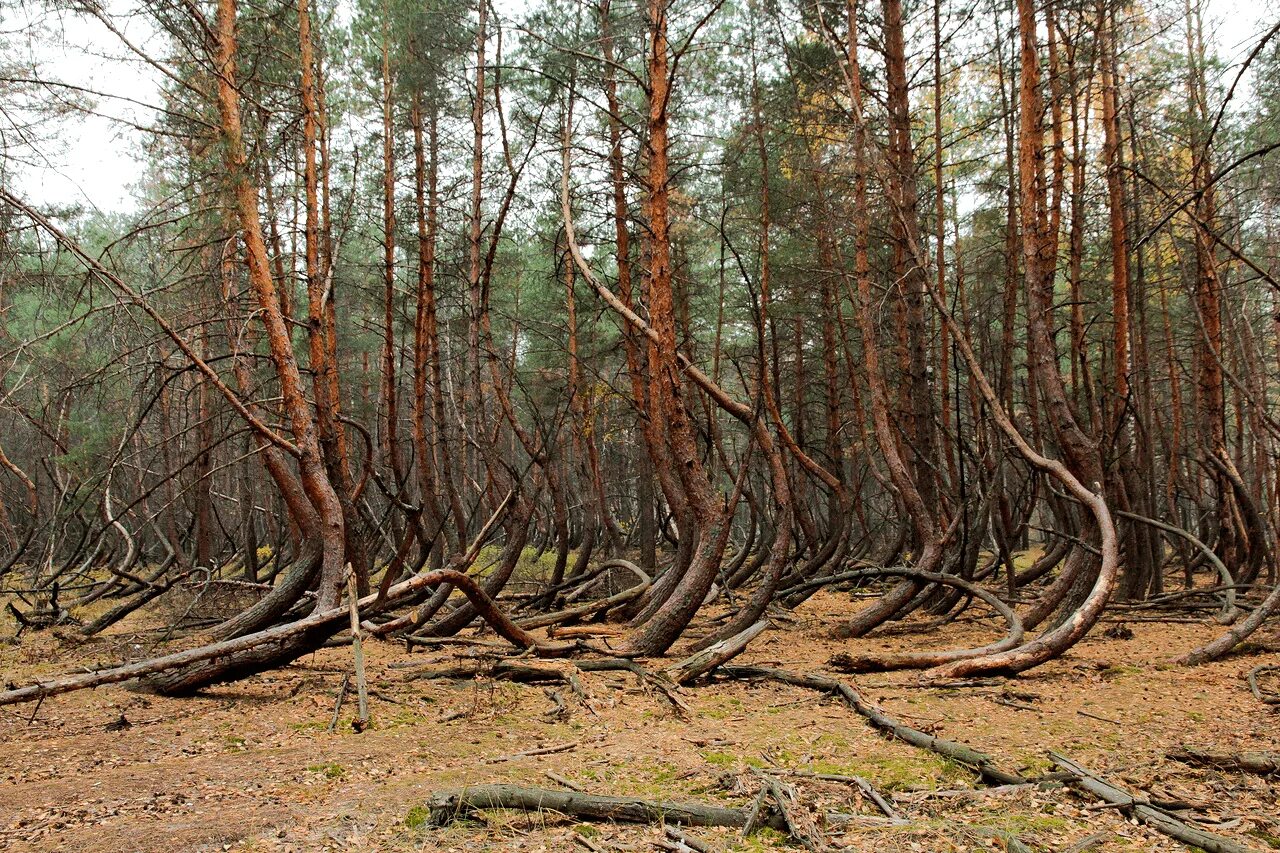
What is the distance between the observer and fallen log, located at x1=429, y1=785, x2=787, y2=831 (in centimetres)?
313

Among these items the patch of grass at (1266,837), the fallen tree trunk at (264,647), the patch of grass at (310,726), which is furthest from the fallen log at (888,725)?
the patch of grass at (310,726)

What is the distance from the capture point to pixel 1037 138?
23.8 feet

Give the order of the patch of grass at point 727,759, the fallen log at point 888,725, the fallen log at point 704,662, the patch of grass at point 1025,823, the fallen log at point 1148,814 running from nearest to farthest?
the fallen log at point 1148,814, the patch of grass at point 1025,823, the fallen log at point 888,725, the patch of grass at point 727,759, the fallen log at point 704,662

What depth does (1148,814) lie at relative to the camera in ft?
10.2

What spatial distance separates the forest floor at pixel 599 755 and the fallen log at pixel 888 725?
72 mm

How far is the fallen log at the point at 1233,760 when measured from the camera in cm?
365

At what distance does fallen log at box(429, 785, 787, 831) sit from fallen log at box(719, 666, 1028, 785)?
1228 millimetres

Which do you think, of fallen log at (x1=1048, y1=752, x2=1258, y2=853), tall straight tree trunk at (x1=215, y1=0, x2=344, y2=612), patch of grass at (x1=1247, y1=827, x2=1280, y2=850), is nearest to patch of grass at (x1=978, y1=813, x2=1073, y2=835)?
fallen log at (x1=1048, y1=752, x2=1258, y2=853)

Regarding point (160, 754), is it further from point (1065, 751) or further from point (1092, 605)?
point (1092, 605)

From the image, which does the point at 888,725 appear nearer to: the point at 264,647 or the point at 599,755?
the point at 599,755

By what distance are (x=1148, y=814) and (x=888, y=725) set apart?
162 cm

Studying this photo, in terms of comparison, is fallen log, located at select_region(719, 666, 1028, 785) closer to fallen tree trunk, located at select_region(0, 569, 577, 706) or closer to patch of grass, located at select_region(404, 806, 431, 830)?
fallen tree trunk, located at select_region(0, 569, 577, 706)

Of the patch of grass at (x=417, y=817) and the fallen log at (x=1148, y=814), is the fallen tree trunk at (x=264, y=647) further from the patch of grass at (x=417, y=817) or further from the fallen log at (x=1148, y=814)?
the fallen log at (x=1148, y=814)

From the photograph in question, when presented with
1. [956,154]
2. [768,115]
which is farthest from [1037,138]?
[956,154]
